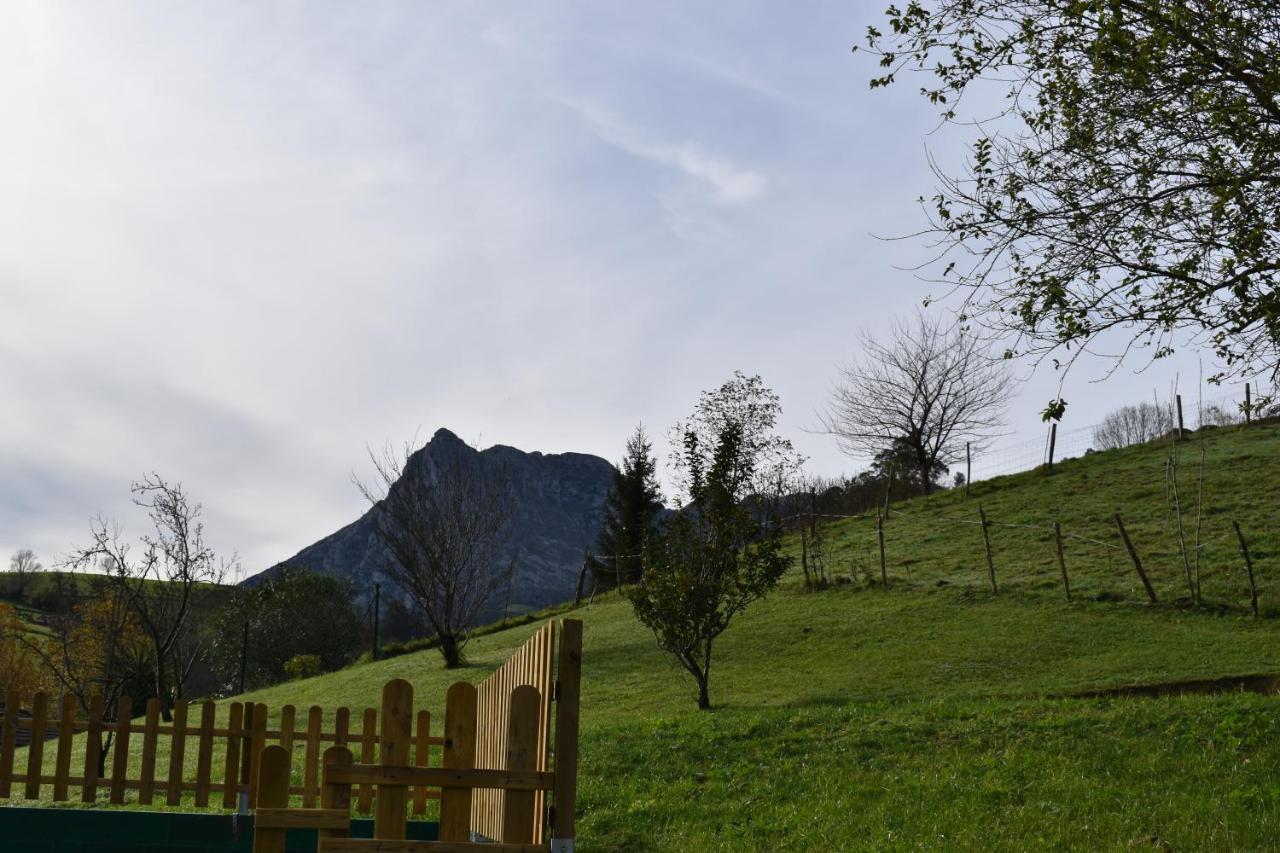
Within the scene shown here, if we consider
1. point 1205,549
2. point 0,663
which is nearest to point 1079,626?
point 1205,549

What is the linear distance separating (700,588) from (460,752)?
12.4m

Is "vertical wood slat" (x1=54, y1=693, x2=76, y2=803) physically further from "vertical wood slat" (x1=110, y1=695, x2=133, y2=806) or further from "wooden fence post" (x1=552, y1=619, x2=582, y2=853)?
"wooden fence post" (x1=552, y1=619, x2=582, y2=853)

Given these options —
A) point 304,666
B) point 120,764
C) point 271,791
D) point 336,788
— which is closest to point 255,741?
point 120,764

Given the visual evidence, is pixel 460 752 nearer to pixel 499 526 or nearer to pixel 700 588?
pixel 700 588

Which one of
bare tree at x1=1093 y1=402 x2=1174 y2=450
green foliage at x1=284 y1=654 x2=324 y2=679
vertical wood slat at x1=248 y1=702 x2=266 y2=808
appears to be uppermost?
bare tree at x1=1093 y1=402 x2=1174 y2=450

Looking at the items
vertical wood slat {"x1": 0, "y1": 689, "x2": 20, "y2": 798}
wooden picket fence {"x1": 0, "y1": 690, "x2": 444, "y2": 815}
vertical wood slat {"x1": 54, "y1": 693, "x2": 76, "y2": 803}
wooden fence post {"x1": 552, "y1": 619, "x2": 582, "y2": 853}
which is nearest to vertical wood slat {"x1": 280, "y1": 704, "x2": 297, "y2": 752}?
wooden picket fence {"x1": 0, "y1": 690, "x2": 444, "y2": 815}

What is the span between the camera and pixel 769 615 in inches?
1068

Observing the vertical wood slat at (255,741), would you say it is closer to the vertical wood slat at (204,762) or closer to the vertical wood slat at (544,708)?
the vertical wood slat at (204,762)

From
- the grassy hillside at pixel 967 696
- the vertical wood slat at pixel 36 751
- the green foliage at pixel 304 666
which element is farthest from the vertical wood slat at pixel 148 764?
the green foliage at pixel 304 666

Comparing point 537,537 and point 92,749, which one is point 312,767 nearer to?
point 92,749

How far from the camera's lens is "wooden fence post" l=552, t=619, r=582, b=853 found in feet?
15.8

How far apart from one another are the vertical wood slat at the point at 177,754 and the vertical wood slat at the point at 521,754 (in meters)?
7.00

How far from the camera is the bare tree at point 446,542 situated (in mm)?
29922

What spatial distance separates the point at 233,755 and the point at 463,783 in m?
6.81
